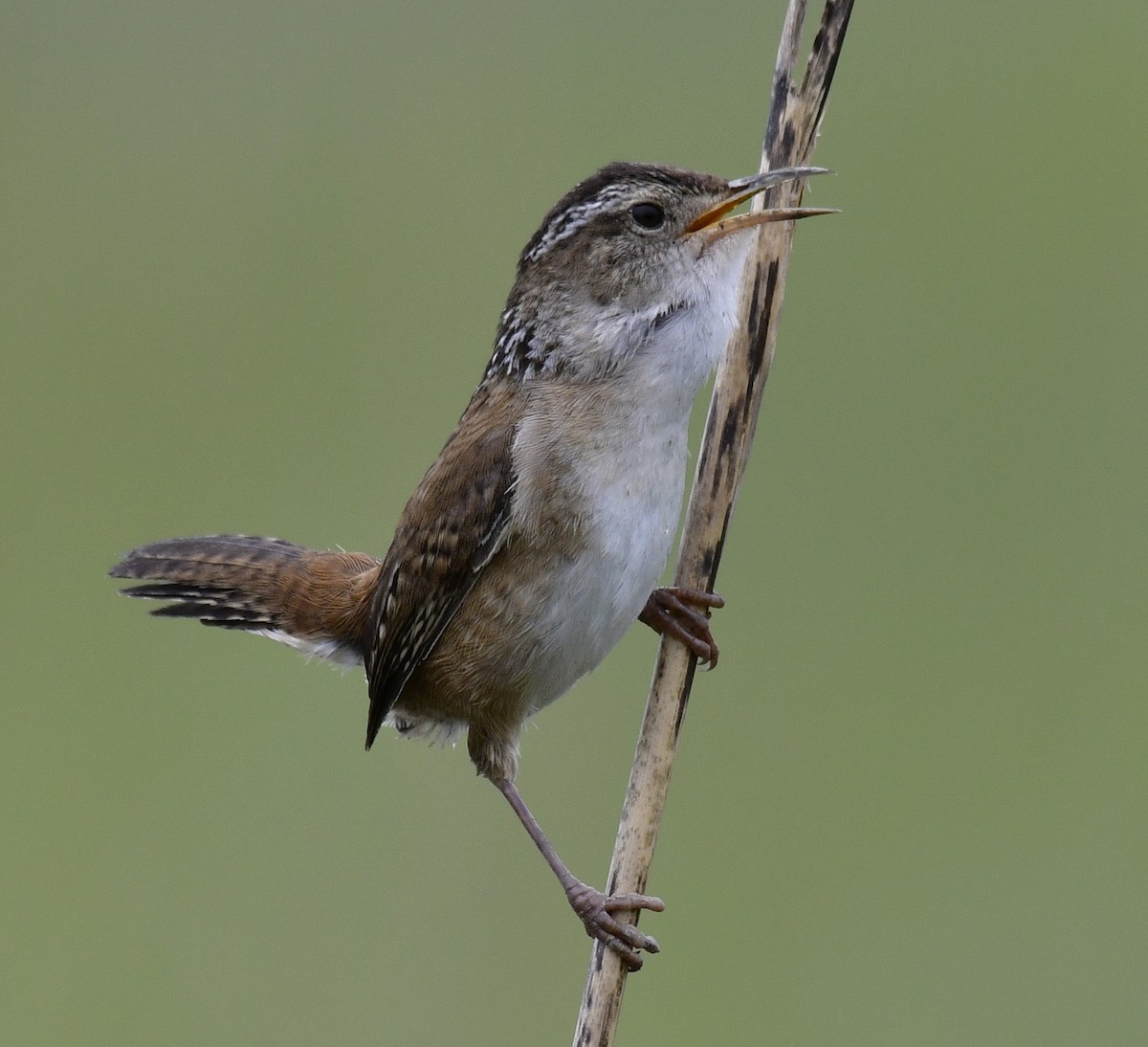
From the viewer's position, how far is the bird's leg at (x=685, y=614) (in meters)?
3.73

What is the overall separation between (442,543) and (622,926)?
39.6 inches

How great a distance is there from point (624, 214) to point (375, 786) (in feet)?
9.03

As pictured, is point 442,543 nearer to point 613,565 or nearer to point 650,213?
point 613,565

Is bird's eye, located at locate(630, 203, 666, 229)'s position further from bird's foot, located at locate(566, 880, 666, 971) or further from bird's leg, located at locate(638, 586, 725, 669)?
bird's foot, located at locate(566, 880, 666, 971)

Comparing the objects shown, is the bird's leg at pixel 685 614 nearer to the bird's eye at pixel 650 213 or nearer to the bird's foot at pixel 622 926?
the bird's foot at pixel 622 926

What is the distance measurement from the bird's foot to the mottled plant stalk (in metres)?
0.02

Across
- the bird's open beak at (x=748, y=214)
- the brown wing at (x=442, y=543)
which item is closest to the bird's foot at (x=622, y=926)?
the brown wing at (x=442, y=543)

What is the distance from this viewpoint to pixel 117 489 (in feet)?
21.3

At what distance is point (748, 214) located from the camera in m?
3.48

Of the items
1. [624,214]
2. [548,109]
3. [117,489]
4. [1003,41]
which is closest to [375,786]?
[117,489]

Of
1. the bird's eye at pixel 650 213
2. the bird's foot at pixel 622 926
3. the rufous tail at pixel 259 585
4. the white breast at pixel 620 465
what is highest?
the bird's eye at pixel 650 213

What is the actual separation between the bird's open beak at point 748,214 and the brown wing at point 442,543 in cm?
64

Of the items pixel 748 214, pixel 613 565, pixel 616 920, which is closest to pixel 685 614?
pixel 613 565

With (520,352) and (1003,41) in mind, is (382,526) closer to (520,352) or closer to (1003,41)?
(520,352)
